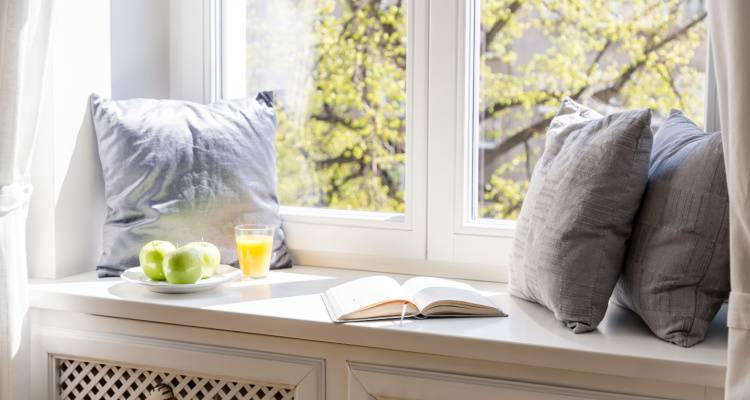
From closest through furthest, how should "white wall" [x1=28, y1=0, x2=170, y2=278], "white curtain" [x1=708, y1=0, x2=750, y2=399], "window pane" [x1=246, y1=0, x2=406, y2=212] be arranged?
"white curtain" [x1=708, y1=0, x2=750, y2=399] < "white wall" [x1=28, y1=0, x2=170, y2=278] < "window pane" [x1=246, y1=0, x2=406, y2=212]

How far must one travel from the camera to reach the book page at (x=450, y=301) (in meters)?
1.79

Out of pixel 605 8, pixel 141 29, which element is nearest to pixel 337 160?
pixel 141 29

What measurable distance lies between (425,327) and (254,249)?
0.57m

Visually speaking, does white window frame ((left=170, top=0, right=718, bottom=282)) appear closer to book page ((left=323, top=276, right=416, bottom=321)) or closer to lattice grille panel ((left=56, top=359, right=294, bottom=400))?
book page ((left=323, top=276, right=416, bottom=321))

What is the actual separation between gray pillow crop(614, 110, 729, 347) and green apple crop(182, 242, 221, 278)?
3.11ft

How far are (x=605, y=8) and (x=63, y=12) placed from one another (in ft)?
4.27

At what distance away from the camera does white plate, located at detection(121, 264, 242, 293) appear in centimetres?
196

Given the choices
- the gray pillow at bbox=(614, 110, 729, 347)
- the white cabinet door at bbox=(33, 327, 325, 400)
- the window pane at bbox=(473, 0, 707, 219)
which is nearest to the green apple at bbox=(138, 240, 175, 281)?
the white cabinet door at bbox=(33, 327, 325, 400)

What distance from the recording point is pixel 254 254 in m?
2.12

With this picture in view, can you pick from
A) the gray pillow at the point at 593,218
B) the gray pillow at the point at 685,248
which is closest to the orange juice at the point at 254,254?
the gray pillow at the point at 593,218

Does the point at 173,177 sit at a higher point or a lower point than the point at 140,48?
lower

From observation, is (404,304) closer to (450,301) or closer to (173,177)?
(450,301)

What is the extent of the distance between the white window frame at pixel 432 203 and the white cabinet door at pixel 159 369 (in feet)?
1.67

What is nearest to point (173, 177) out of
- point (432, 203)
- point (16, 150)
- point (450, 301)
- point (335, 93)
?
point (16, 150)
